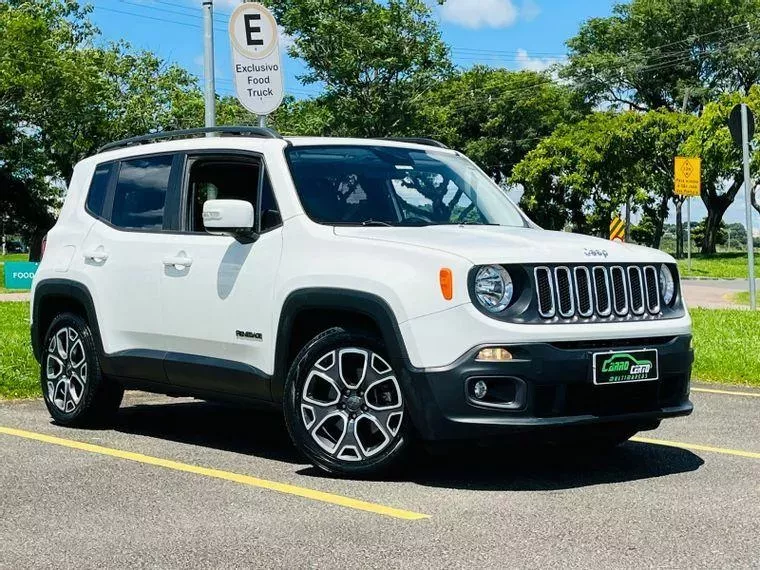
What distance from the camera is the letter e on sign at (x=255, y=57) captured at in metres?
10.8

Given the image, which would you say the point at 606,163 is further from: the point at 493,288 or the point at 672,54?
the point at 493,288

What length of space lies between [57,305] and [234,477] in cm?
268

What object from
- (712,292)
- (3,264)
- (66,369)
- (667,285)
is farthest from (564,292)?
(3,264)

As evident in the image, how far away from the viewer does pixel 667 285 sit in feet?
22.0

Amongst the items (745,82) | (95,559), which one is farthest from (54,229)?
(745,82)

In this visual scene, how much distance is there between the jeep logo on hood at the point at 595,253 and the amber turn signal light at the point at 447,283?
2.52ft

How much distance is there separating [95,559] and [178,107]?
5509 centimetres

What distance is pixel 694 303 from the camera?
2342cm

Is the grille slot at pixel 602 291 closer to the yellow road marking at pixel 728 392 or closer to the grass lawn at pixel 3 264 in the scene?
the yellow road marking at pixel 728 392

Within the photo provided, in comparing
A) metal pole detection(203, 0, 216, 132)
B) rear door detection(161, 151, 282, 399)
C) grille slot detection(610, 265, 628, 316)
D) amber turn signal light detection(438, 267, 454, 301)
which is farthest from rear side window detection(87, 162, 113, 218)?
metal pole detection(203, 0, 216, 132)

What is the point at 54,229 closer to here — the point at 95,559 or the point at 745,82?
the point at 95,559

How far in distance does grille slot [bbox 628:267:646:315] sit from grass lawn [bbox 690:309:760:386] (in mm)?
4548

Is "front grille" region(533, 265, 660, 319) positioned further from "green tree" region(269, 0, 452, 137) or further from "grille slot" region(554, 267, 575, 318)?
"green tree" region(269, 0, 452, 137)

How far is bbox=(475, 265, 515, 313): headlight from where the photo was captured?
5.97m
